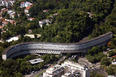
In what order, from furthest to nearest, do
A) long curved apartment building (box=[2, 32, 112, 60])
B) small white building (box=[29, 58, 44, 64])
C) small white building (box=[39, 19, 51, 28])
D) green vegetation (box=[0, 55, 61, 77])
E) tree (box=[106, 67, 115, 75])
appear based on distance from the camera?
small white building (box=[39, 19, 51, 28]) < long curved apartment building (box=[2, 32, 112, 60]) < small white building (box=[29, 58, 44, 64]) < tree (box=[106, 67, 115, 75]) < green vegetation (box=[0, 55, 61, 77])

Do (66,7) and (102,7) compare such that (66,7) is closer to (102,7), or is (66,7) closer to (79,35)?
(102,7)

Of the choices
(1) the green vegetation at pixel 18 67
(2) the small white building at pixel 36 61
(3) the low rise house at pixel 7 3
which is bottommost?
(2) the small white building at pixel 36 61

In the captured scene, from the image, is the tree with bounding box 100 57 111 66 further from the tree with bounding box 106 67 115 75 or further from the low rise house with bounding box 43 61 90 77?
the low rise house with bounding box 43 61 90 77

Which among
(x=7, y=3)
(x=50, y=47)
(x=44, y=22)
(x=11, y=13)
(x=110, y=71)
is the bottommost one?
(x=110, y=71)

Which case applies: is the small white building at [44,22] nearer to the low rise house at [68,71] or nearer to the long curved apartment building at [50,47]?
the long curved apartment building at [50,47]

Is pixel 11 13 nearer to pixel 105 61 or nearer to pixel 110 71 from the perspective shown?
pixel 105 61

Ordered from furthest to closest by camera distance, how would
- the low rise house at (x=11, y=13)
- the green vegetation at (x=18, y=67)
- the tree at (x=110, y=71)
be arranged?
the low rise house at (x=11, y=13) → the tree at (x=110, y=71) → the green vegetation at (x=18, y=67)

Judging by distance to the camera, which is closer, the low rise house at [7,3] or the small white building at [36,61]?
the small white building at [36,61]

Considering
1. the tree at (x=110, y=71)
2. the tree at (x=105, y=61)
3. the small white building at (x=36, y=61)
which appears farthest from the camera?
the small white building at (x=36, y=61)

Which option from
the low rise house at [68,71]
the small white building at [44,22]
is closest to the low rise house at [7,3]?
the small white building at [44,22]

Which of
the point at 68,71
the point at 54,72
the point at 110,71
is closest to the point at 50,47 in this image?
the point at 110,71

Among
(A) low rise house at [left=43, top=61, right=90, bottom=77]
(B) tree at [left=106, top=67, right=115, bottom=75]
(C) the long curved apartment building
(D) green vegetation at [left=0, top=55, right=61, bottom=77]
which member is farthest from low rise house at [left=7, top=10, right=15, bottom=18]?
(A) low rise house at [left=43, top=61, right=90, bottom=77]
